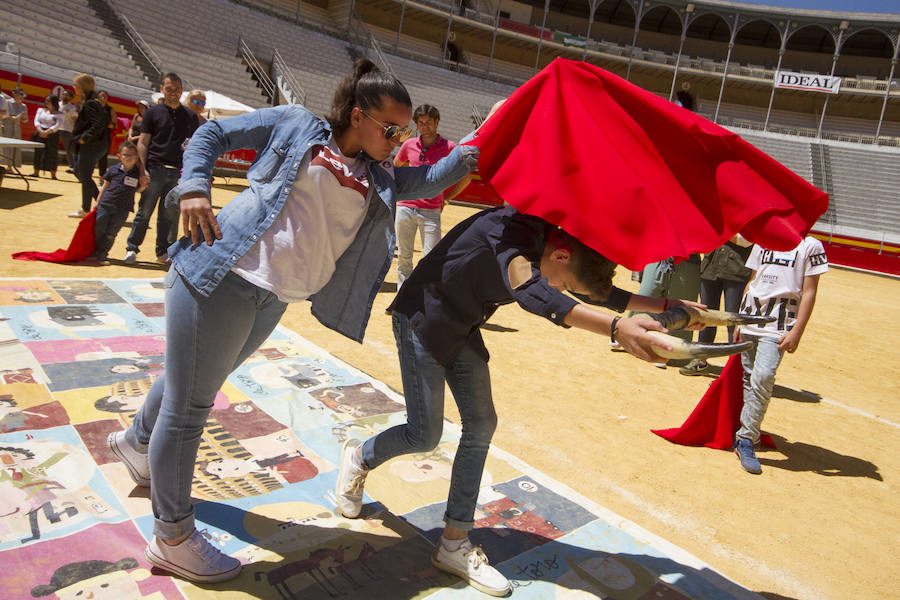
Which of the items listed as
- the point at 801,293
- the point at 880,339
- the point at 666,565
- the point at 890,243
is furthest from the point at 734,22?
the point at 666,565

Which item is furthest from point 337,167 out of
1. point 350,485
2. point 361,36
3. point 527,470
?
point 361,36

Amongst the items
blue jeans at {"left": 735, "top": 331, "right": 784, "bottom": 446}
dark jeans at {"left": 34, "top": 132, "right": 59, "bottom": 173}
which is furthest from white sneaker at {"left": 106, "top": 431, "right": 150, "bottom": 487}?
dark jeans at {"left": 34, "top": 132, "right": 59, "bottom": 173}

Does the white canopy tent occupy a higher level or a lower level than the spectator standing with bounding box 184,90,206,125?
higher

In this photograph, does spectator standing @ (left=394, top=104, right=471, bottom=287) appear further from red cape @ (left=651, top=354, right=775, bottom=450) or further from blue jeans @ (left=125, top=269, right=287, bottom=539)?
blue jeans @ (left=125, top=269, right=287, bottom=539)

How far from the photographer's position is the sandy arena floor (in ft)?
10.6

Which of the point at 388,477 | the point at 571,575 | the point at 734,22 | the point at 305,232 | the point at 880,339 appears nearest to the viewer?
the point at 305,232

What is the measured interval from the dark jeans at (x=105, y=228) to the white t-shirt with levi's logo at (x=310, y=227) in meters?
5.46

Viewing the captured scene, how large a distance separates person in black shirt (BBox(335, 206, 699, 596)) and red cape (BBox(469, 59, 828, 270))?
0.12m

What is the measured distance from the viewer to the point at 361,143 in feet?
7.09

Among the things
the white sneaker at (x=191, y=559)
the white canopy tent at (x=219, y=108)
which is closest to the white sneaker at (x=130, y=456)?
the white sneaker at (x=191, y=559)

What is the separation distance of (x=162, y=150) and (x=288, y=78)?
2049 cm

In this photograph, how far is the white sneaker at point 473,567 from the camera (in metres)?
2.44

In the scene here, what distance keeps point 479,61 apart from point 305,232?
41143 mm

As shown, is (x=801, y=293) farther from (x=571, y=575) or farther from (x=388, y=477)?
(x=388, y=477)
